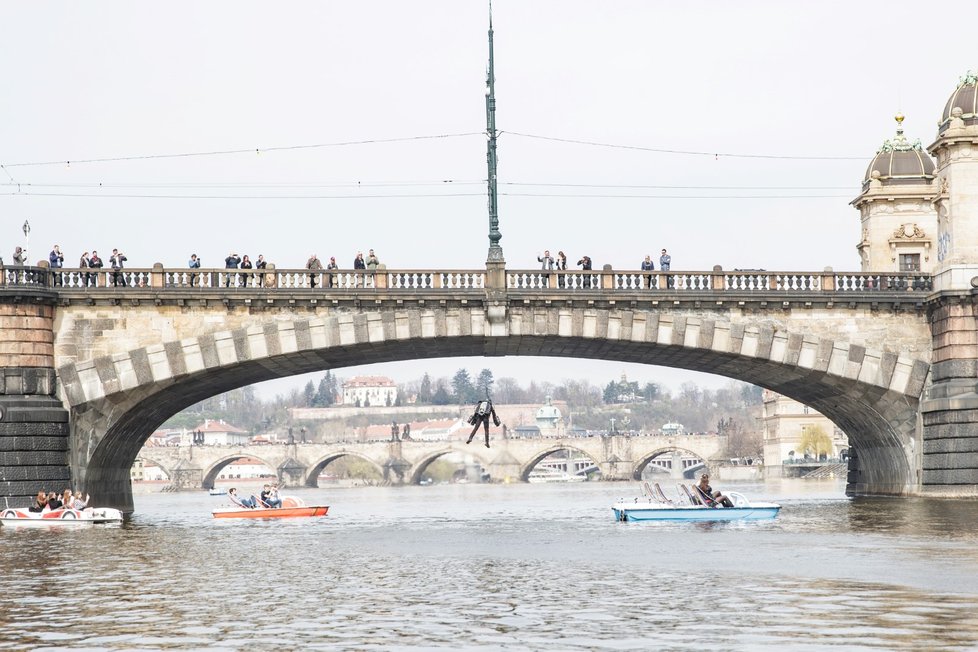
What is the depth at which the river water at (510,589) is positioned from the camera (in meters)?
21.6

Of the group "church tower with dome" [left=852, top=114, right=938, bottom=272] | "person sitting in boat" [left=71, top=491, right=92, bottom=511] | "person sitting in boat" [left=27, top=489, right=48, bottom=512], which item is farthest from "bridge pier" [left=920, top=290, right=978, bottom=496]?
"person sitting in boat" [left=27, top=489, right=48, bottom=512]

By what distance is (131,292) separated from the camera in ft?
178

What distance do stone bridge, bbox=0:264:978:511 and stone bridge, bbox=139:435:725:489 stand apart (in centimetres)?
12401

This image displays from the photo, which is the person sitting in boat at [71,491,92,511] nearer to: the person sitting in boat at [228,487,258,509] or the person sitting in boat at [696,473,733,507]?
the person sitting in boat at [228,487,258,509]

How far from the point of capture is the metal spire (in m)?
55.2

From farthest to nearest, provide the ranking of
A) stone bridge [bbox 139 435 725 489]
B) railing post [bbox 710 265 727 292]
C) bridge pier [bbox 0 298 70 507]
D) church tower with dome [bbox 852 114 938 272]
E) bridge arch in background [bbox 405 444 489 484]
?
bridge arch in background [bbox 405 444 489 484] < stone bridge [bbox 139 435 725 489] < church tower with dome [bbox 852 114 938 272] < railing post [bbox 710 265 727 292] < bridge pier [bbox 0 298 70 507]

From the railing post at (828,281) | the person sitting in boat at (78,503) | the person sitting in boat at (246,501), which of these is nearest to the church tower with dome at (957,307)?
the railing post at (828,281)

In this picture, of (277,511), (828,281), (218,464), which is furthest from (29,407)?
(218,464)

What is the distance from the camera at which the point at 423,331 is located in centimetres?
5566

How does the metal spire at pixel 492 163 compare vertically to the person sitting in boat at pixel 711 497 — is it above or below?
above

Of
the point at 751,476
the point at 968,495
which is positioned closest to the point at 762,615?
the point at 968,495

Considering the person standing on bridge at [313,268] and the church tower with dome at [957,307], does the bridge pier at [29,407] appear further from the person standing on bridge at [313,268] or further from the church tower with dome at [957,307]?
the church tower with dome at [957,307]

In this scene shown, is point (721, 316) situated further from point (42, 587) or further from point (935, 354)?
point (42, 587)

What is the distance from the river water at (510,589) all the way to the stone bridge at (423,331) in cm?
794
